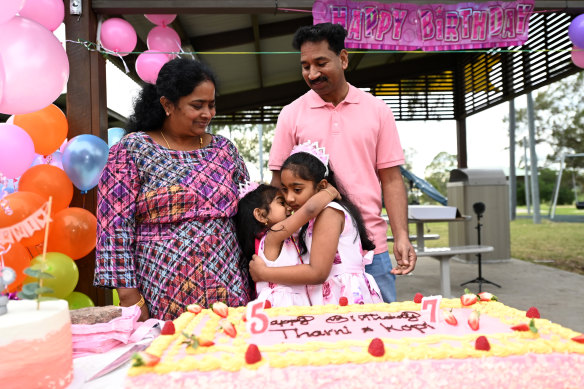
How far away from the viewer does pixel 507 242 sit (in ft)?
27.8

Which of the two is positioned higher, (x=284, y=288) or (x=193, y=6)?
(x=193, y=6)

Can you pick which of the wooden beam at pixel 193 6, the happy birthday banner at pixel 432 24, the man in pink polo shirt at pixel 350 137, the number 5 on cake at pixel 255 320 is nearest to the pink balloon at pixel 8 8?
the man in pink polo shirt at pixel 350 137

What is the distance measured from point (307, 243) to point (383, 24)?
3429 millimetres

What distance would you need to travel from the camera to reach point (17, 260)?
2656 mm

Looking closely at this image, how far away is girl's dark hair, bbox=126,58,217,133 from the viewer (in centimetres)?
186

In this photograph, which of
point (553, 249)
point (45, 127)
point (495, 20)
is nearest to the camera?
point (45, 127)

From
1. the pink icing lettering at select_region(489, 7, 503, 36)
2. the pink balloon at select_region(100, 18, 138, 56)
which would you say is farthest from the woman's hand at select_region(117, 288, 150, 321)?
the pink icing lettering at select_region(489, 7, 503, 36)

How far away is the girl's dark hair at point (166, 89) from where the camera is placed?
1.86 m

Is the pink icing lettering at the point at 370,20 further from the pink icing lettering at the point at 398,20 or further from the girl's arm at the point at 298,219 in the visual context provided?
the girl's arm at the point at 298,219

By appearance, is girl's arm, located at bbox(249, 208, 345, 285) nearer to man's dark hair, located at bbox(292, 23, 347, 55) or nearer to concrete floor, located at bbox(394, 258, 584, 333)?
man's dark hair, located at bbox(292, 23, 347, 55)

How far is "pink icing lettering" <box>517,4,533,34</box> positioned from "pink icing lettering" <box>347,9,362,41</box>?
5.29 ft

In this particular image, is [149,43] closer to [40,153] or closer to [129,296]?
[40,153]

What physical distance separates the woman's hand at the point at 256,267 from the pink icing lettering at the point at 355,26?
3353 millimetres

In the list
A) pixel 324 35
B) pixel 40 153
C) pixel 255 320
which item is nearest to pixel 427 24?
pixel 324 35
